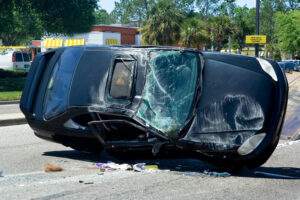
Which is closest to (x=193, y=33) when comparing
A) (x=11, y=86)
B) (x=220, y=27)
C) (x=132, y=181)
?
(x=220, y=27)

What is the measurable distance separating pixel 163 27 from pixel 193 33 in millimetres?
4078

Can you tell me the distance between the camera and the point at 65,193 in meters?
5.18

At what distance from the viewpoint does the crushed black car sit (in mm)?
5988

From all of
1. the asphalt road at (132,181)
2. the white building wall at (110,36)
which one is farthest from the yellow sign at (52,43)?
the asphalt road at (132,181)

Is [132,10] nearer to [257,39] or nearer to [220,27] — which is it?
[220,27]

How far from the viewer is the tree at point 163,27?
5575 centimetres

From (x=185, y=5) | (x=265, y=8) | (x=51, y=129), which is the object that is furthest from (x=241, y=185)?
(x=265, y=8)

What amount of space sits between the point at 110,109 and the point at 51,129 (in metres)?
1.35

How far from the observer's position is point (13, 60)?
124 feet

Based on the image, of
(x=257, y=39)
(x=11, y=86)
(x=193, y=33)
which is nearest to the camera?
(x=257, y=39)

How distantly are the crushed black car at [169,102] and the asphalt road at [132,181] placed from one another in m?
0.35

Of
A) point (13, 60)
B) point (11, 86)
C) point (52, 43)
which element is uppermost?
point (52, 43)

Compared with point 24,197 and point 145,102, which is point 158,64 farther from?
point 24,197

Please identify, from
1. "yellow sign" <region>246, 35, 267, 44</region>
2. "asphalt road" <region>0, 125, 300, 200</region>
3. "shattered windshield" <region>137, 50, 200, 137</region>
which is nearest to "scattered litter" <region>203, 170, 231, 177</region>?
"asphalt road" <region>0, 125, 300, 200</region>
